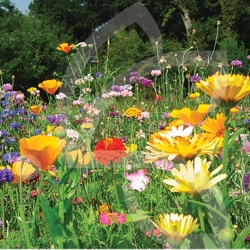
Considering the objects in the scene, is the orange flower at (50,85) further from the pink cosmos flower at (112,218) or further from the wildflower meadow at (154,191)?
the pink cosmos flower at (112,218)

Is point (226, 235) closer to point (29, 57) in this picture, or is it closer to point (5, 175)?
point (5, 175)

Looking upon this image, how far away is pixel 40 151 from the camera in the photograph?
0.59 metres

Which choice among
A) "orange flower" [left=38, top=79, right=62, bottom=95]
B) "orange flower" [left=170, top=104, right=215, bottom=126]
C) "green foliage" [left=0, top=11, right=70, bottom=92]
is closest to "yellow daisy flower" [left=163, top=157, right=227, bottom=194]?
"orange flower" [left=170, top=104, right=215, bottom=126]

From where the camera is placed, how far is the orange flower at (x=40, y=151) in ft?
1.95

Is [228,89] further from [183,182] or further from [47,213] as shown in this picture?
[47,213]

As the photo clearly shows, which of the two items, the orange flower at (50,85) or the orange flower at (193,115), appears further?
the orange flower at (50,85)

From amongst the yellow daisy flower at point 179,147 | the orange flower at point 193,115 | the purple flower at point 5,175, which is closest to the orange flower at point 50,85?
the purple flower at point 5,175

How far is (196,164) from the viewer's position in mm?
506

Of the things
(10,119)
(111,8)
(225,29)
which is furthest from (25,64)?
(10,119)

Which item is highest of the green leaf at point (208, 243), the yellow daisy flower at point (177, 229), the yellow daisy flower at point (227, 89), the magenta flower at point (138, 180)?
the yellow daisy flower at point (227, 89)

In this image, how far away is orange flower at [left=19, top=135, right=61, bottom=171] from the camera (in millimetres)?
596

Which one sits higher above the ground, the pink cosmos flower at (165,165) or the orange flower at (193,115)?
the orange flower at (193,115)

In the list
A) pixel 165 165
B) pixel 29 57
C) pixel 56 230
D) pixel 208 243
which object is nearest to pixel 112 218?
pixel 56 230

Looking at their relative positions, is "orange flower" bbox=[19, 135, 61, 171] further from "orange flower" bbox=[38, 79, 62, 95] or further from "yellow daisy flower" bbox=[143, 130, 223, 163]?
"orange flower" bbox=[38, 79, 62, 95]
